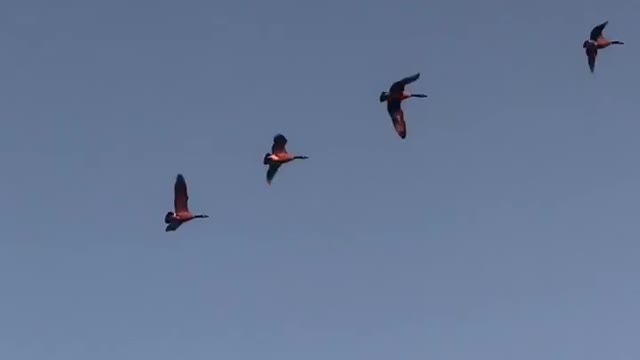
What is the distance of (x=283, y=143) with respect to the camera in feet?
220

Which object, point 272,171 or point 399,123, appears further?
point 272,171

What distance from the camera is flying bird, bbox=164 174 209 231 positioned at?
218ft

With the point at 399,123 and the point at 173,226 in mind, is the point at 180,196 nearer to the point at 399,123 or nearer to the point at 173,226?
the point at 173,226

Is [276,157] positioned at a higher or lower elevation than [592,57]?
lower

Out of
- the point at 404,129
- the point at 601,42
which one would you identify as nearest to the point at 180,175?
the point at 404,129

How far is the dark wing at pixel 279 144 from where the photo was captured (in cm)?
6628

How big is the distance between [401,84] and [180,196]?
1166cm

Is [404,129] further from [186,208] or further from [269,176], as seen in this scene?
[186,208]

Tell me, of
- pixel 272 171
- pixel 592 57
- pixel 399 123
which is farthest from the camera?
pixel 592 57

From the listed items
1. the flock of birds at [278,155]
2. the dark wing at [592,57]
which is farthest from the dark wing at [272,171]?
the dark wing at [592,57]

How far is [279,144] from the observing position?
66875 millimetres

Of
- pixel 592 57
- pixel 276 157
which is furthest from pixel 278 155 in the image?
pixel 592 57

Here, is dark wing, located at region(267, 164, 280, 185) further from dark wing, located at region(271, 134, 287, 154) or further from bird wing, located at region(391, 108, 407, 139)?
bird wing, located at region(391, 108, 407, 139)

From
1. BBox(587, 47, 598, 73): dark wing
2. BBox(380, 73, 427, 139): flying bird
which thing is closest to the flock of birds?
→ BBox(380, 73, 427, 139): flying bird
